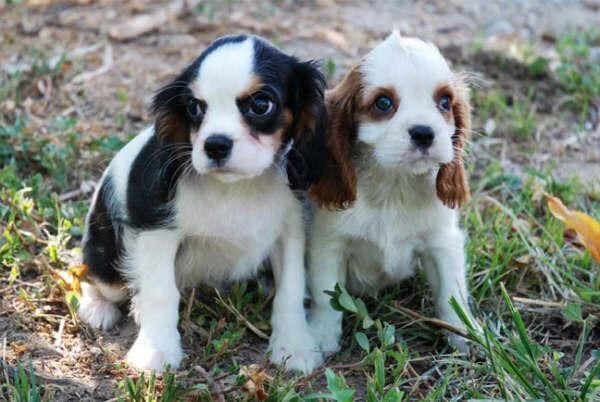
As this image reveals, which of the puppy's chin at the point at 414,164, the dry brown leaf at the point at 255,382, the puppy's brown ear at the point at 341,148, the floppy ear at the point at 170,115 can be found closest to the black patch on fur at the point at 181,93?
the floppy ear at the point at 170,115

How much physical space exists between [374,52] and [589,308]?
1.59 meters

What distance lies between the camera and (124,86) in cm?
646

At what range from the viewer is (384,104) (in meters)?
3.71

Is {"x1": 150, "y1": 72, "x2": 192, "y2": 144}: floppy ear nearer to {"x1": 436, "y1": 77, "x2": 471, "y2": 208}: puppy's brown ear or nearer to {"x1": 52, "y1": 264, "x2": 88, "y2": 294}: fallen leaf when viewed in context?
{"x1": 52, "y1": 264, "x2": 88, "y2": 294}: fallen leaf

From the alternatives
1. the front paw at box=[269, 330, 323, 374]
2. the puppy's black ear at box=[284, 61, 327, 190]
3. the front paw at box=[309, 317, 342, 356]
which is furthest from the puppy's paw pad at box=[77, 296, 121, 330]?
the puppy's black ear at box=[284, 61, 327, 190]

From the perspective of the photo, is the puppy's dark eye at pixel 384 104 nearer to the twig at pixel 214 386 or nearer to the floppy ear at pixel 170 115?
the floppy ear at pixel 170 115

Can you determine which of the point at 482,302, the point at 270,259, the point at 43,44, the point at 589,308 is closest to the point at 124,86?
the point at 43,44

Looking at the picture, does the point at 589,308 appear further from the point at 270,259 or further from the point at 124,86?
the point at 124,86

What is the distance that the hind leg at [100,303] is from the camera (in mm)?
4195

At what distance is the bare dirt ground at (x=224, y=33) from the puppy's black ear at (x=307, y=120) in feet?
3.00

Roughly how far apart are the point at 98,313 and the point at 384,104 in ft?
5.46

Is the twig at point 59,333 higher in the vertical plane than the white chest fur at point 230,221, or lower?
lower

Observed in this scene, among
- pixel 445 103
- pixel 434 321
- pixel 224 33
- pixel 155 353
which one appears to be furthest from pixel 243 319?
pixel 224 33

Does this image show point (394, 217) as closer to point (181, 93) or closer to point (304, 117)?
point (304, 117)
